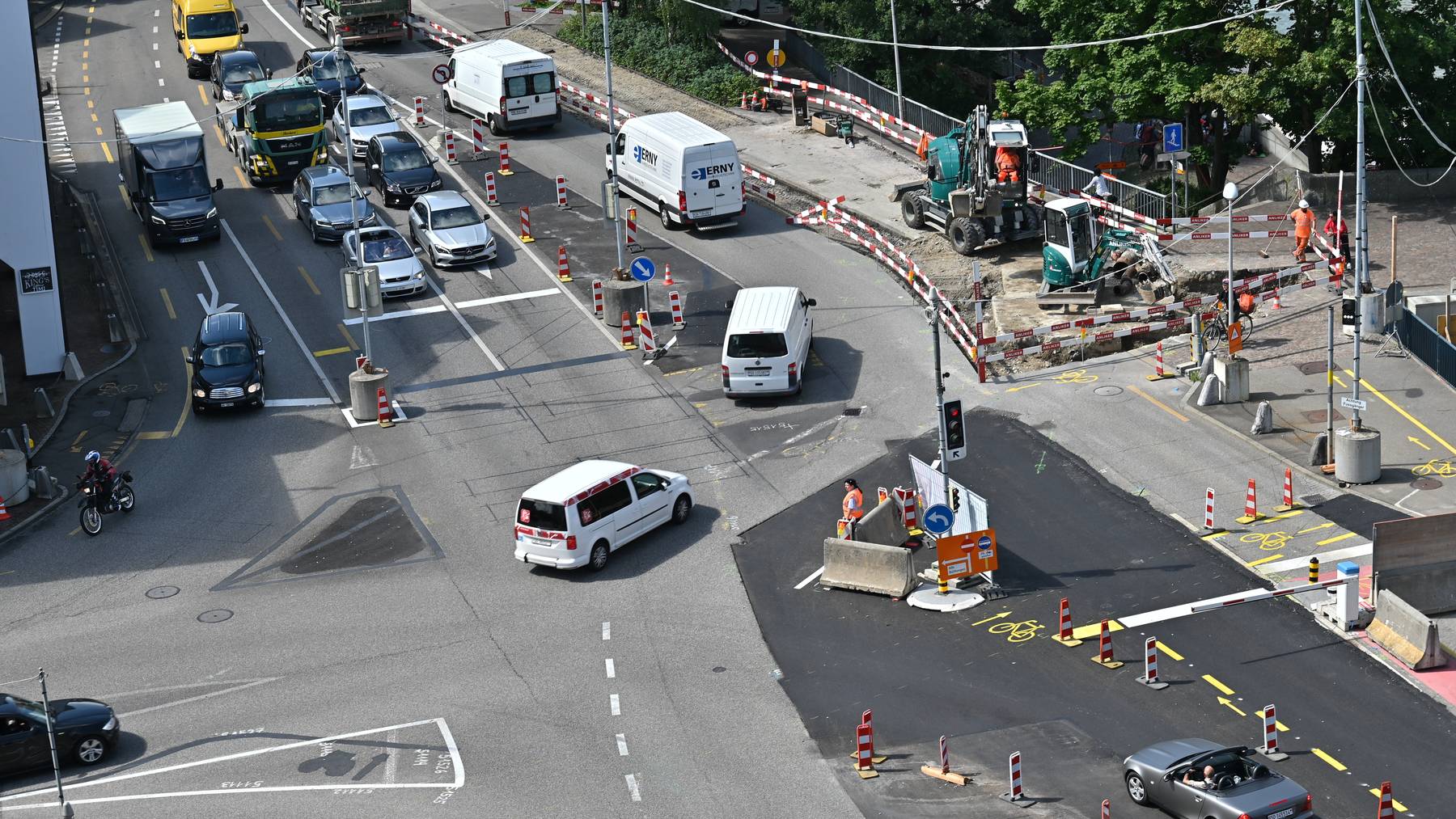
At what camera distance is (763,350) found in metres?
35.9

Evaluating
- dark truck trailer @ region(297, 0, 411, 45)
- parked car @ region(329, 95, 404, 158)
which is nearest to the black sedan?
parked car @ region(329, 95, 404, 158)

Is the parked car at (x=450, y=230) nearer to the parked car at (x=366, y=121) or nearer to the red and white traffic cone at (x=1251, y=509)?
the parked car at (x=366, y=121)

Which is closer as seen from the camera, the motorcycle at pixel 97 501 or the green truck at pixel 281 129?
the motorcycle at pixel 97 501

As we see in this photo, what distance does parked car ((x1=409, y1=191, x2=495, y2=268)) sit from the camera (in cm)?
4544

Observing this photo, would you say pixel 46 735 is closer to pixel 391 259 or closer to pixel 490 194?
pixel 391 259

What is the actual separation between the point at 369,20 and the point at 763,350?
35.8m

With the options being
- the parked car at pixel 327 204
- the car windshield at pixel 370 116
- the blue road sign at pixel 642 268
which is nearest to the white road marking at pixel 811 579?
the blue road sign at pixel 642 268

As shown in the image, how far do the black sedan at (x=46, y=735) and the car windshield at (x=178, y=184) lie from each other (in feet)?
88.9

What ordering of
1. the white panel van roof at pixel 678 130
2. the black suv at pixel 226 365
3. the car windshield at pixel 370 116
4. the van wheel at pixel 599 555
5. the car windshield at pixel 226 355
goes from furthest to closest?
the car windshield at pixel 370 116
the white panel van roof at pixel 678 130
the car windshield at pixel 226 355
the black suv at pixel 226 365
the van wheel at pixel 599 555

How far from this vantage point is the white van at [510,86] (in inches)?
2174

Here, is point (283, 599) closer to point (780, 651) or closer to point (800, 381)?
point (780, 651)

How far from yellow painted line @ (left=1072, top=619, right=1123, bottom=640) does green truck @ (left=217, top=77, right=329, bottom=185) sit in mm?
33810

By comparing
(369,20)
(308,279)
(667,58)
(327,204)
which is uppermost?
(369,20)

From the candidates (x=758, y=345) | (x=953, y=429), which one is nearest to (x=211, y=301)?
(x=758, y=345)
